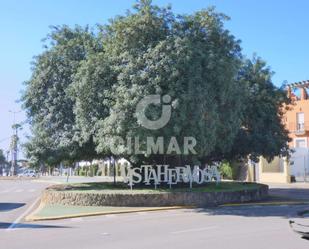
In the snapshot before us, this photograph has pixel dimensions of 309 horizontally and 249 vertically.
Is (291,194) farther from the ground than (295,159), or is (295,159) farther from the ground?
(295,159)

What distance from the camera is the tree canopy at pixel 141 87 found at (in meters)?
20.8

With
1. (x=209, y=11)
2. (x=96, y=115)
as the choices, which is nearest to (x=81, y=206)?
(x=96, y=115)

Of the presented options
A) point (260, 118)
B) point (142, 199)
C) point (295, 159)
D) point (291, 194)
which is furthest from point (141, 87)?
point (295, 159)

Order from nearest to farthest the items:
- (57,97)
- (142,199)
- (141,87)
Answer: (141,87) < (142,199) < (57,97)

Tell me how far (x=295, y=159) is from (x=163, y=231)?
3339 centimetres

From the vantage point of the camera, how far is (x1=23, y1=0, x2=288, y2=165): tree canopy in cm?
2081

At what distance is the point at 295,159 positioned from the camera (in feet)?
146

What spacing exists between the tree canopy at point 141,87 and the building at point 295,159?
50.4ft

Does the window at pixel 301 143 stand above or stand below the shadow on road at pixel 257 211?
above

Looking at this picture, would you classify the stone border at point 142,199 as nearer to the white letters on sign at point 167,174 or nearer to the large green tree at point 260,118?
the white letters on sign at point 167,174

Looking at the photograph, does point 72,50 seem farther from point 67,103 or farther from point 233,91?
point 233,91

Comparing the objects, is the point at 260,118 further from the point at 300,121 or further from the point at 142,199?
the point at 300,121

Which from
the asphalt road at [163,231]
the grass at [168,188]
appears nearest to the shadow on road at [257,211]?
the asphalt road at [163,231]

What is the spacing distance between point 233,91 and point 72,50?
33.6ft
